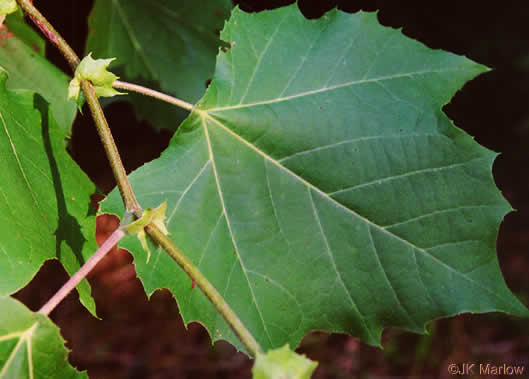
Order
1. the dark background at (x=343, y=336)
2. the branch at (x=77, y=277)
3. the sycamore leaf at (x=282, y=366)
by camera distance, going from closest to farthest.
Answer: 1. the sycamore leaf at (x=282, y=366)
2. the branch at (x=77, y=277)
3. the dark background at (x=343, y=336)

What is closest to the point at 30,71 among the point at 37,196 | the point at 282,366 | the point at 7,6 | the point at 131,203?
the point at 7,6

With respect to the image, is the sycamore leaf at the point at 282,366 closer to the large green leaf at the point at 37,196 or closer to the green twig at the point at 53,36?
the large green leaf at the point at 37,196

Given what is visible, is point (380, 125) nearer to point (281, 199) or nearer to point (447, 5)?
point (281, 199)

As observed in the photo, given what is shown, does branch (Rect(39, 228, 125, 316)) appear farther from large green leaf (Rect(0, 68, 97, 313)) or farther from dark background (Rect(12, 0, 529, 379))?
dark background (Rect(12, 0, 529, 379))

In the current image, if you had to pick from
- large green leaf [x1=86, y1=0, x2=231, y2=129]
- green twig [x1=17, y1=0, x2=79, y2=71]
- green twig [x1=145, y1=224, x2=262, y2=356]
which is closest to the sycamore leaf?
green twig [x1=145, y1=224, x2=262, y2=356]

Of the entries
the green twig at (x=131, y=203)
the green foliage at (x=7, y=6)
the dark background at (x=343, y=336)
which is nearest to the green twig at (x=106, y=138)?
the green twig at (x=131, y=203)
